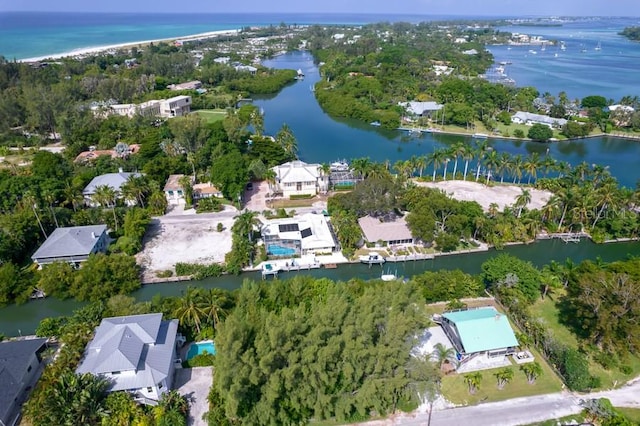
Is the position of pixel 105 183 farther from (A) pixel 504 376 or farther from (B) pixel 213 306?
(A) pixel 504 376

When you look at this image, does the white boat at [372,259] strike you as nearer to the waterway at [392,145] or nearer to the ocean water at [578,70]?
the waterway at [392,145]

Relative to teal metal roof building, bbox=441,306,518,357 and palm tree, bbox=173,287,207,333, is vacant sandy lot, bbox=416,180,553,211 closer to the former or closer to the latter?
teal metal roof building, bbox=441,306,518,357

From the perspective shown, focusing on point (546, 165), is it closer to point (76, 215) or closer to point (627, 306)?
point (627, 306)

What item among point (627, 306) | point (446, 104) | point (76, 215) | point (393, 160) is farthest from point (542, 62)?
point (76, 215)

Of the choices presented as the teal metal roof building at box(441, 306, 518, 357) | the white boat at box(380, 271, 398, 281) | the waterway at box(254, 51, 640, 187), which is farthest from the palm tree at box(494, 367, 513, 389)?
the waterway at box(254, 51, 640, 187)

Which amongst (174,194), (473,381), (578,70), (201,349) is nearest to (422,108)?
(174,194)

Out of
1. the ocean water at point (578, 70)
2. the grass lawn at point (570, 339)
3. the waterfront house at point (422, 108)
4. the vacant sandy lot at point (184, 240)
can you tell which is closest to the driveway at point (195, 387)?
the vacant sandy lot at point (184, 240)
